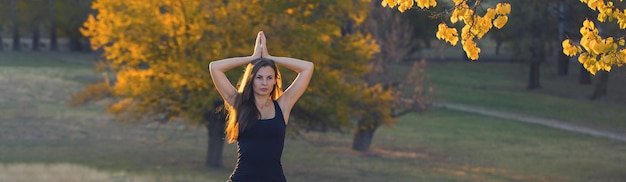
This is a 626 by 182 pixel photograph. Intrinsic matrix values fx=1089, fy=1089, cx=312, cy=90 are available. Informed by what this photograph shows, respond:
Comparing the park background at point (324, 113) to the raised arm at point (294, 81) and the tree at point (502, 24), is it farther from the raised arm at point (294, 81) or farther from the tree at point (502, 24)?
the raised arm at point (294, 81)

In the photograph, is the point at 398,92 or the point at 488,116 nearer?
the point at 398,92

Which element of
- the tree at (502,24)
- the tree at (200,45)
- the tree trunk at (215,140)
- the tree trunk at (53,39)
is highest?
the tree at (502,24)

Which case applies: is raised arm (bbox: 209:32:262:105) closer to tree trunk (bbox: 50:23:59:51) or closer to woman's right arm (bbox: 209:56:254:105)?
woman's right arm (bbox: 209:56:254:105)

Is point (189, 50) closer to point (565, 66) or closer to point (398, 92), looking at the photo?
point (398, 92)

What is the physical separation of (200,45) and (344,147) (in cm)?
1002

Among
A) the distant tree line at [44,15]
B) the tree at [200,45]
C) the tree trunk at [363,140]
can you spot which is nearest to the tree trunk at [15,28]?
the distant tree line at [44,15]

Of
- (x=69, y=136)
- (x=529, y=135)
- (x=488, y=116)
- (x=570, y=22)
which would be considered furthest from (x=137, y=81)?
(x=570, y=22)

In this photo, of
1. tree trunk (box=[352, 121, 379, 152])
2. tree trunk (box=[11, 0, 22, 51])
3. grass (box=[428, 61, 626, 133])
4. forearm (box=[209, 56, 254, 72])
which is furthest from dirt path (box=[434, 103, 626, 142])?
tree trunk (box=[11, 0, 22, 51])

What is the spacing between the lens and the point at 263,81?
6062mm

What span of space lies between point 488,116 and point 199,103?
19545mm

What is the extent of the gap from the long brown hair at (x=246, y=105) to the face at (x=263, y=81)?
2cm

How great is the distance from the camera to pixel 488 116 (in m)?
38.5

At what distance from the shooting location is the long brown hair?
5902 millimetres

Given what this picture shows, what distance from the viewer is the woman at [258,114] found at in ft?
19.0
